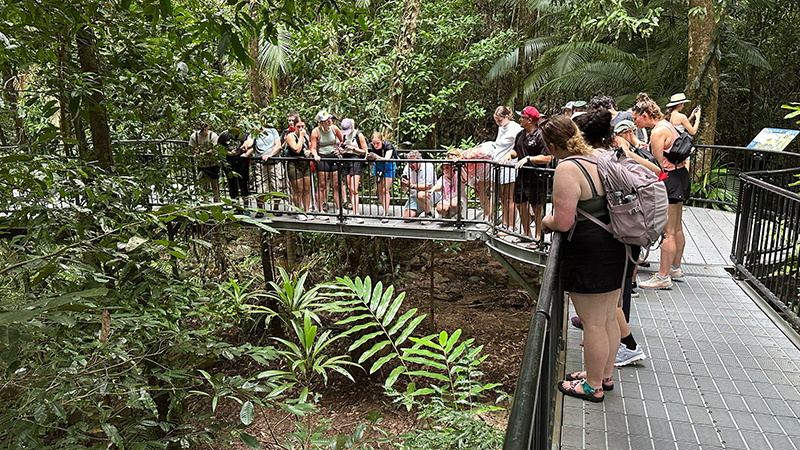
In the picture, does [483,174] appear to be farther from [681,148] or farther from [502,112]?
[681,148]

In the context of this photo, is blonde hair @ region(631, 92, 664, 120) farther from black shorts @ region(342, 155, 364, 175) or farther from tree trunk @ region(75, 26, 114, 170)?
tree trunk @ region(75, 26, 114, 170)

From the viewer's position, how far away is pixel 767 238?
550 centimetres

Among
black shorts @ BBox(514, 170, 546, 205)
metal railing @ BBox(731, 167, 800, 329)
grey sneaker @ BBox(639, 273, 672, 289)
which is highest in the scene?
black shorts @ BBox(514, 170, 546, 205)

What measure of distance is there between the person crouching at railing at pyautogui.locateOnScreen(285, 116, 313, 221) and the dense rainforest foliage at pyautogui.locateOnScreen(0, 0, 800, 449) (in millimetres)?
398

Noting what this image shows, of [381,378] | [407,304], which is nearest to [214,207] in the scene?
[381,378]

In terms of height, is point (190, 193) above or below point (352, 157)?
below

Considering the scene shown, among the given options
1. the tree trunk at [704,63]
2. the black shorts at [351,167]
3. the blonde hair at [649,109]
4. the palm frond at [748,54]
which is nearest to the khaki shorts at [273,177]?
the black shorts at [351,167]

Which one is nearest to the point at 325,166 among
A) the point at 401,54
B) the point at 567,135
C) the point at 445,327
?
the point at 401,54

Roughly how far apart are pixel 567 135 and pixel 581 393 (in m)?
1.70

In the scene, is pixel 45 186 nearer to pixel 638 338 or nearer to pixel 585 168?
pixel 585 168

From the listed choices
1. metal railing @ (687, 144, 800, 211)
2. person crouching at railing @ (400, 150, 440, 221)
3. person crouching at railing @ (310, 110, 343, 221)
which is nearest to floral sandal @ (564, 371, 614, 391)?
person crouching at railing @ (400, 150, 440, 221)

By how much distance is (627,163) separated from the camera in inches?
129

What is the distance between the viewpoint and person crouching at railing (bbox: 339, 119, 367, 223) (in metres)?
8.61

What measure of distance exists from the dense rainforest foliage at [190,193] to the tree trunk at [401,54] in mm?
41
